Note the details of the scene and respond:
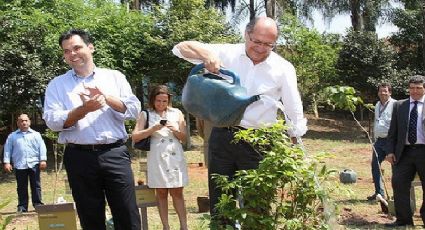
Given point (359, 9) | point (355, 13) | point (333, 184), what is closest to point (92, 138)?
point (333, 184)

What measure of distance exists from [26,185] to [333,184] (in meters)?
6.46

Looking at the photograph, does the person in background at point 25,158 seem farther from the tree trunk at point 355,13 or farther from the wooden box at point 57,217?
the tree trunk at point 355,13

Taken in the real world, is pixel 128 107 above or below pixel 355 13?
below

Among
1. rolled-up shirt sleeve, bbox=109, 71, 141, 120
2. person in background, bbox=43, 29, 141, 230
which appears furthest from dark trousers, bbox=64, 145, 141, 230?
rolled-up shirt sleeve, bbox=109, 71, 141, 120

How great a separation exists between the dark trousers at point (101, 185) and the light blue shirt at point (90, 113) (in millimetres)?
75

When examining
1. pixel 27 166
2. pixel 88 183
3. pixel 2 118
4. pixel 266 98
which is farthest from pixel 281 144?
pixel 2 118

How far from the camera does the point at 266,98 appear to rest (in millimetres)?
2945

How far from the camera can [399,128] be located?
577 centimetres

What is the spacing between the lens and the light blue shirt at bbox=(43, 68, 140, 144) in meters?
3.19

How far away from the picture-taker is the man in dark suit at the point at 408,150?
565 cm

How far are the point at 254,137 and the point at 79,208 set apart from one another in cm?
123

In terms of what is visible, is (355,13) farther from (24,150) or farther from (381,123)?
(24,150)

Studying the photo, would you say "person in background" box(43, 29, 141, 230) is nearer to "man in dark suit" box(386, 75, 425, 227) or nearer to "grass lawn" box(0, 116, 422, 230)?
"grass lawn" box(0, 116, 422, 230)

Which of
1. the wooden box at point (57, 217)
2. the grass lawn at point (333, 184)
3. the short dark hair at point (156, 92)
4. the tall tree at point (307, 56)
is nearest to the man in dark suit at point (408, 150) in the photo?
the grass lawn at point (333, 184)
